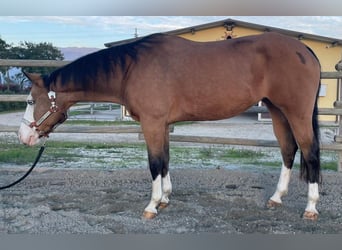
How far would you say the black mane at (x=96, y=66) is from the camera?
123 inches

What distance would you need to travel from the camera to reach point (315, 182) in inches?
120

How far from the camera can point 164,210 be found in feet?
10.4

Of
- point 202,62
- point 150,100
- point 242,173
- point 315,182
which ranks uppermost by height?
point 202,62

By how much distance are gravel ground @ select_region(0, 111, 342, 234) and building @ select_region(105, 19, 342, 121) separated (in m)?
8.16

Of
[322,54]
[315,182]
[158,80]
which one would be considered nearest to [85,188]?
[158,80]

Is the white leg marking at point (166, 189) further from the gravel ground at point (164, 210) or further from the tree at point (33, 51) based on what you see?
the tree at point (33, 51)

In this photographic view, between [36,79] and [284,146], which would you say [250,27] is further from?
[36,79]

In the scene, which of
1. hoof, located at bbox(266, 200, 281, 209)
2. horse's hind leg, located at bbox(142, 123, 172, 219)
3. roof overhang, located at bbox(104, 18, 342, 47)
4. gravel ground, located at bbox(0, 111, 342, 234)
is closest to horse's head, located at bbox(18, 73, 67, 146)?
gravel ground, located at bbox(0, 111, 342, 234)

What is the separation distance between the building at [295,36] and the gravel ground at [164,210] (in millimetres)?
8164

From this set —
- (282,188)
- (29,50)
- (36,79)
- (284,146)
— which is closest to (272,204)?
(282,188)

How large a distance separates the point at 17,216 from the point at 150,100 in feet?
4.63

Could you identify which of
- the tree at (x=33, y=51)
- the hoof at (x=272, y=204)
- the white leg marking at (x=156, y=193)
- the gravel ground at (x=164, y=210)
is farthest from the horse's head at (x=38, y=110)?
the tree at (x=33, y=51)

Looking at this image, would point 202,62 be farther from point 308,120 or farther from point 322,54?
point 322,54

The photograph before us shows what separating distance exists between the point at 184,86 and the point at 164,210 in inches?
41.3
